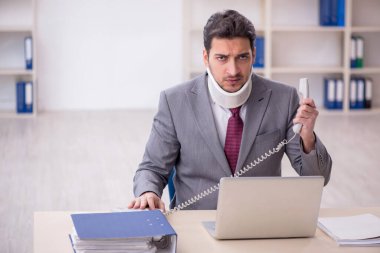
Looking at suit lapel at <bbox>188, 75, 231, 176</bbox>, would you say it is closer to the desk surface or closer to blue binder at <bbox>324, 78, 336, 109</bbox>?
the desk surface

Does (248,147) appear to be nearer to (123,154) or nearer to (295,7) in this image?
(123,154)

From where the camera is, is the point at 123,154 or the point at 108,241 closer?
the point at 108,241

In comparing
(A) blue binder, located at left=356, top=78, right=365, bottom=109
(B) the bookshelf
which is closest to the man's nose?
(B) the bookshelf

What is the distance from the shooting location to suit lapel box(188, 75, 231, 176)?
2.89 metres

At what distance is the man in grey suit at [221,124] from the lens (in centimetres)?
280

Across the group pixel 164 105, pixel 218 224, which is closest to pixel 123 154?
pixel 164 105

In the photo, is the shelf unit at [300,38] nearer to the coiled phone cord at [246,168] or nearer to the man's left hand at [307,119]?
the coiled phone cord at [246,168]

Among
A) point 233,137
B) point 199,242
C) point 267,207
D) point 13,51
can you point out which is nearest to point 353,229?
point 267,207

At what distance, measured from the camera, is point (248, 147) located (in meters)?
2.89

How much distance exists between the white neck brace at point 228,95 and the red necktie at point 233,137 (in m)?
0.06

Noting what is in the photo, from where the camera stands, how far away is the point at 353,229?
8.04ft

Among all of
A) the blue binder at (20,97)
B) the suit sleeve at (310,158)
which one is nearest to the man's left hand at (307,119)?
the suit sleeve at (310,158)

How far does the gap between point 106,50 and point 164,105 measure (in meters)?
5.27

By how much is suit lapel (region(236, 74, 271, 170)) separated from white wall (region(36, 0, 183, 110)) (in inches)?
210
